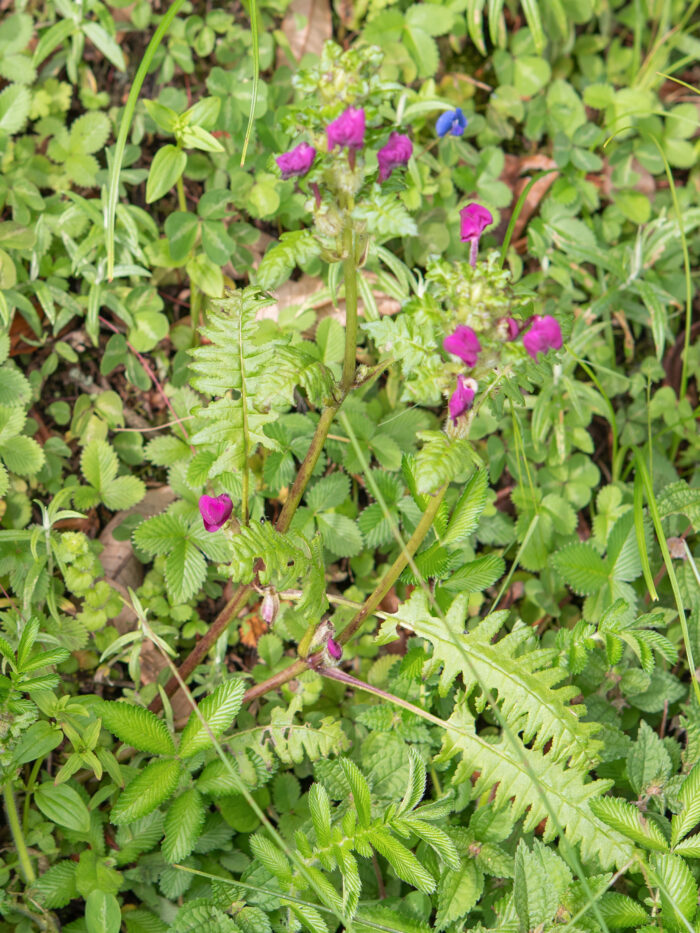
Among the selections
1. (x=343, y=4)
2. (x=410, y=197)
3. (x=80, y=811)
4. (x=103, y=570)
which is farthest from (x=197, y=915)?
(x=343, y=4)

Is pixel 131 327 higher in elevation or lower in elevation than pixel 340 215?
lower

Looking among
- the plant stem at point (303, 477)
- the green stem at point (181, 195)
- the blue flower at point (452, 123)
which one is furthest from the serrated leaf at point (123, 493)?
the blue flower at point (452, 123)

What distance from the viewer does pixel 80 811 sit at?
201 cm

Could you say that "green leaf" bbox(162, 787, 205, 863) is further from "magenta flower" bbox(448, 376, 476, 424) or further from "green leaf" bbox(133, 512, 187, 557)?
"magenta flower" bbox(448, 376, 476, 424)

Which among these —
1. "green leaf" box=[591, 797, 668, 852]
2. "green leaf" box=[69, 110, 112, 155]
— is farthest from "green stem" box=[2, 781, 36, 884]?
"green leaf" box=[69, 110, 112, 155]

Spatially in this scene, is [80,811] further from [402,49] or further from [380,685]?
[402,49]

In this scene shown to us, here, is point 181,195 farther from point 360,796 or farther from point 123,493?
point 360,796

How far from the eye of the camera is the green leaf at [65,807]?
2.00 meters

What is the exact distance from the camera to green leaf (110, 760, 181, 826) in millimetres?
1925

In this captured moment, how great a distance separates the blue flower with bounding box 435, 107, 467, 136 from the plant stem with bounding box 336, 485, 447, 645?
1.41 meters

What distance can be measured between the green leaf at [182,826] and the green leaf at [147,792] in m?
0.06

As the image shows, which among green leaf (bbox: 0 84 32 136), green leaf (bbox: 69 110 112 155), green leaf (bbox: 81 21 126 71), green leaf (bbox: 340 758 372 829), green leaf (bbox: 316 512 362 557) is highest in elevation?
green leaf (bbox: 81 21 126 71)

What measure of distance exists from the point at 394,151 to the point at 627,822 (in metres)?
1.69

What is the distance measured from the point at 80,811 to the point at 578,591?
1613 mm
